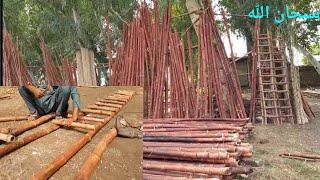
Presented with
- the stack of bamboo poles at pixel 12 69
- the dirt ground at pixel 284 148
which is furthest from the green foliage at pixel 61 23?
the dirt ground at pixel 284 148

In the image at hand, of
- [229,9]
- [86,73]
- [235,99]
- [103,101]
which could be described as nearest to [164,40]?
[235,99]

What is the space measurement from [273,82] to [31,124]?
6306 mm

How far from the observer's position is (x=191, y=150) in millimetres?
2801

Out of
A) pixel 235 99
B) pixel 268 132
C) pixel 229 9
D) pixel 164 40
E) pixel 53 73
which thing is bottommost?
pixel 268 132

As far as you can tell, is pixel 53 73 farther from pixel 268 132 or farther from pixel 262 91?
pixel 262 91

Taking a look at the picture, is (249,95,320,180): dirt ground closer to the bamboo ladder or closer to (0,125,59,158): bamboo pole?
the bamboo ladder

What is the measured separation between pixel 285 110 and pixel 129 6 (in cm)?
420

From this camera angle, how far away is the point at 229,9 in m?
9.40

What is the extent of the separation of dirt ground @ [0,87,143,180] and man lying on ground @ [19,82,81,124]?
2 centimetres

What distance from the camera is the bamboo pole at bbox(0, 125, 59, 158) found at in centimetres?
90

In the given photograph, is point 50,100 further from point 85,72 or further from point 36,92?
point 85,72

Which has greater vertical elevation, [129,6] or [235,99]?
[129,6]

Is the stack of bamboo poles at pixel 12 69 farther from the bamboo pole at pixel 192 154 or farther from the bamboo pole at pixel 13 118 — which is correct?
the bamboo pole at pixel 192 154

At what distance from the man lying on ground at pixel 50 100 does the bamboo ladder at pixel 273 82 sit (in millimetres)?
6051
